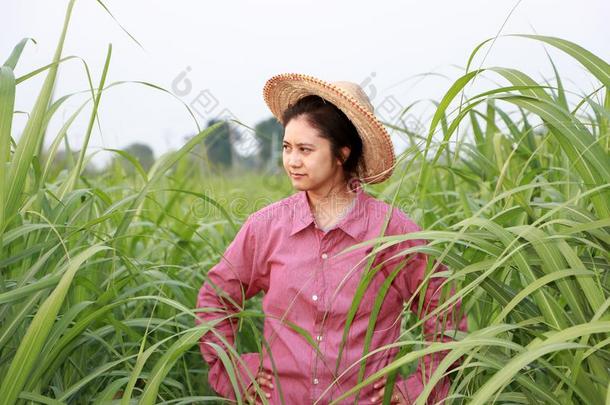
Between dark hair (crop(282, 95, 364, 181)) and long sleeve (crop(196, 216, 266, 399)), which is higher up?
dark hair (crop(282, 95, 364, 181))

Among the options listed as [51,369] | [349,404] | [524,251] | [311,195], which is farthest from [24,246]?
[524,251]

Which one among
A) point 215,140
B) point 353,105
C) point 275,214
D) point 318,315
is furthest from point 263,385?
point 215,140

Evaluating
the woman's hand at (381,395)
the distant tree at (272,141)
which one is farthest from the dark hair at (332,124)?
the woman's hand at (381,395)

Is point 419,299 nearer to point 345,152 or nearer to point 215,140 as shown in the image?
point 345,152

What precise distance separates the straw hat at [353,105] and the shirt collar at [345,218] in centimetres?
7

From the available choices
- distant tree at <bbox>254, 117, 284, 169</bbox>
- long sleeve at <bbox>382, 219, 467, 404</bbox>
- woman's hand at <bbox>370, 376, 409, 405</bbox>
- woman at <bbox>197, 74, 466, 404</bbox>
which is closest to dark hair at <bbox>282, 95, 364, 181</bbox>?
woman at <bbox>197, 74, 466, 404</bbox>

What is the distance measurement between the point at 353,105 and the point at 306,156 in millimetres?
147

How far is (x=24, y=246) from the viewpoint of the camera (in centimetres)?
167

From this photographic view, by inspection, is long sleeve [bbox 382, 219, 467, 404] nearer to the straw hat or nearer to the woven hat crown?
the straw hat

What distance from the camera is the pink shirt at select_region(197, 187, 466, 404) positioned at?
1735 mm

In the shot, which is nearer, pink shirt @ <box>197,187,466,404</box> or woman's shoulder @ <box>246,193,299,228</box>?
pink shirt @ <box>197,187,466,404</box>

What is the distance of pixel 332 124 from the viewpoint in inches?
71.8

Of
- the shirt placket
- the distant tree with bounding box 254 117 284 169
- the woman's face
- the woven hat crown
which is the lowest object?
the shirt placket

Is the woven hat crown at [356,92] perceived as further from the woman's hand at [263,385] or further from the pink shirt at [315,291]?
the woman's hand at [263,385]
